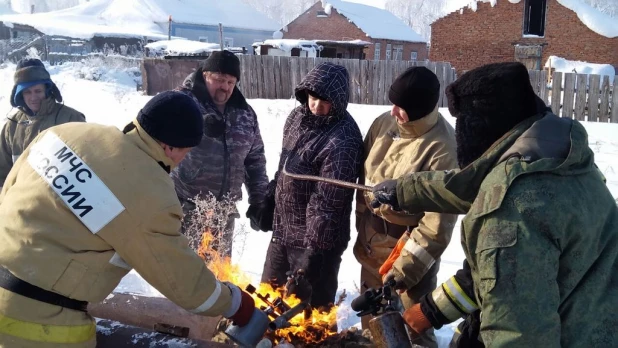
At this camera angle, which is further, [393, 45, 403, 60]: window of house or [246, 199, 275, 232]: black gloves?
[393, 45, 403, 60]: window of house

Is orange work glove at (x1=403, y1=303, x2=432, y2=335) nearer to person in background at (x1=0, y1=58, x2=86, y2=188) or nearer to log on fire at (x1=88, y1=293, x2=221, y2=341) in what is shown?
log on fire at (x1=88, y1=293, x2=221, y2=341)

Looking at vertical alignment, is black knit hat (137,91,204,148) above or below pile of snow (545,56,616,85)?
below

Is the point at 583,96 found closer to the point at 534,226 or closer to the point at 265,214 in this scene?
the point at 265,214

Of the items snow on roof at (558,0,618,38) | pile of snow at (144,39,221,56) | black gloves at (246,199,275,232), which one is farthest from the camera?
snow on roof at (558,0,618,38)

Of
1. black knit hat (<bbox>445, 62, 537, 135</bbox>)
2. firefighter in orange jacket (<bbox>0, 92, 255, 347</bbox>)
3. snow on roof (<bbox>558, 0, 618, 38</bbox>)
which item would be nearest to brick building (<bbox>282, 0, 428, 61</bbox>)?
snow on roof (<bbox>558, 0, 618, 38</bbox>)

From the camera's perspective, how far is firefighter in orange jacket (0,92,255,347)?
83.2 inches

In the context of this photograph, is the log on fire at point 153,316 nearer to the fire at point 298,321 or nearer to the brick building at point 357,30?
the fire at point 298,321

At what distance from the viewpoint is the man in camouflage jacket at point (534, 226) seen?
68.3 inches

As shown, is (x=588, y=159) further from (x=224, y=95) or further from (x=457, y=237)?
(x=457, y=237)

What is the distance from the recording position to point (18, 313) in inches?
83.7

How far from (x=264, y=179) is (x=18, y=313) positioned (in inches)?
102

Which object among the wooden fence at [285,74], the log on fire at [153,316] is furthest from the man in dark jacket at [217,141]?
the wooden fence at [285,74]

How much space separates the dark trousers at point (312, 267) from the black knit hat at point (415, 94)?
1.01 m

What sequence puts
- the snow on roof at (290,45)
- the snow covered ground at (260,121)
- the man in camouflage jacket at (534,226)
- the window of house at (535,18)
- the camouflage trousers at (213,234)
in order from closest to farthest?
1. the man in camouflage jacket at (534,226)
2. the camouflage trousers at (213,234)
3. the snow covered ground at (260,121)
4. the snow on roof at (290,45)
5. the window of house at (535,18)
